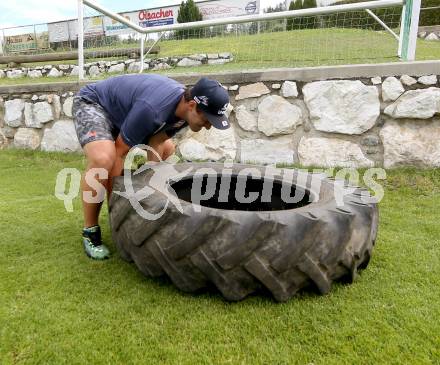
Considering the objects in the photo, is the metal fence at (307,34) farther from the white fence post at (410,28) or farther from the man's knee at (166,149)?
the man's knee at (166,149)

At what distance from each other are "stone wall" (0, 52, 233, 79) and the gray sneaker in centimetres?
392

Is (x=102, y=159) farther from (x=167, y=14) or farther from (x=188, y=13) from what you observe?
(x=167, y=14)

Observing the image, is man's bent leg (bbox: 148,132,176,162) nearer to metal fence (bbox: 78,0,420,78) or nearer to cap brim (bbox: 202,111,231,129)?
cap brim (bbox: 202,111,231,129)

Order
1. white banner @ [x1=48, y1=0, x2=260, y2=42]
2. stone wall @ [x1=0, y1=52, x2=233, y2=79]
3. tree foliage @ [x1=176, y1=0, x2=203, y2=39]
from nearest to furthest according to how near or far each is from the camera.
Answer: stone wall @ [x1=0, y1=52, x2=233, y2=79] → white banner @ [x1=48, y1=0, x2=260, y2=42] → tree foliage @ [x1=176, y1=0, x2=203, y2=39]

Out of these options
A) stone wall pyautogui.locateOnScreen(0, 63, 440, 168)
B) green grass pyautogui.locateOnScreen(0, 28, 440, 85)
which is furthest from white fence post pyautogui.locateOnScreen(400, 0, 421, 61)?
stone wall pyautogui.locateOnScreen(0, 63, 440, 168)

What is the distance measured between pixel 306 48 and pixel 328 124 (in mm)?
1707

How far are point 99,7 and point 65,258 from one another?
385 cm

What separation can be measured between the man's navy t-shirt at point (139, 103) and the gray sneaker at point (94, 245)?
0.59m

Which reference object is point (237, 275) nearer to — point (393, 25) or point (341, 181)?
point (341, 181)

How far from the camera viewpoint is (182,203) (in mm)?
2107

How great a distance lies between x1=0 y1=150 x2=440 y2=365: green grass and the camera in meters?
1.69

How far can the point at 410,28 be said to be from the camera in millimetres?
4227

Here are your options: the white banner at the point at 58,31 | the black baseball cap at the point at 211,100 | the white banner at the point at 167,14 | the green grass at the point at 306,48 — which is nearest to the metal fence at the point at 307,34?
the green grass at the point at 306,48

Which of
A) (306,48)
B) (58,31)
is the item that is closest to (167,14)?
(58,31)
